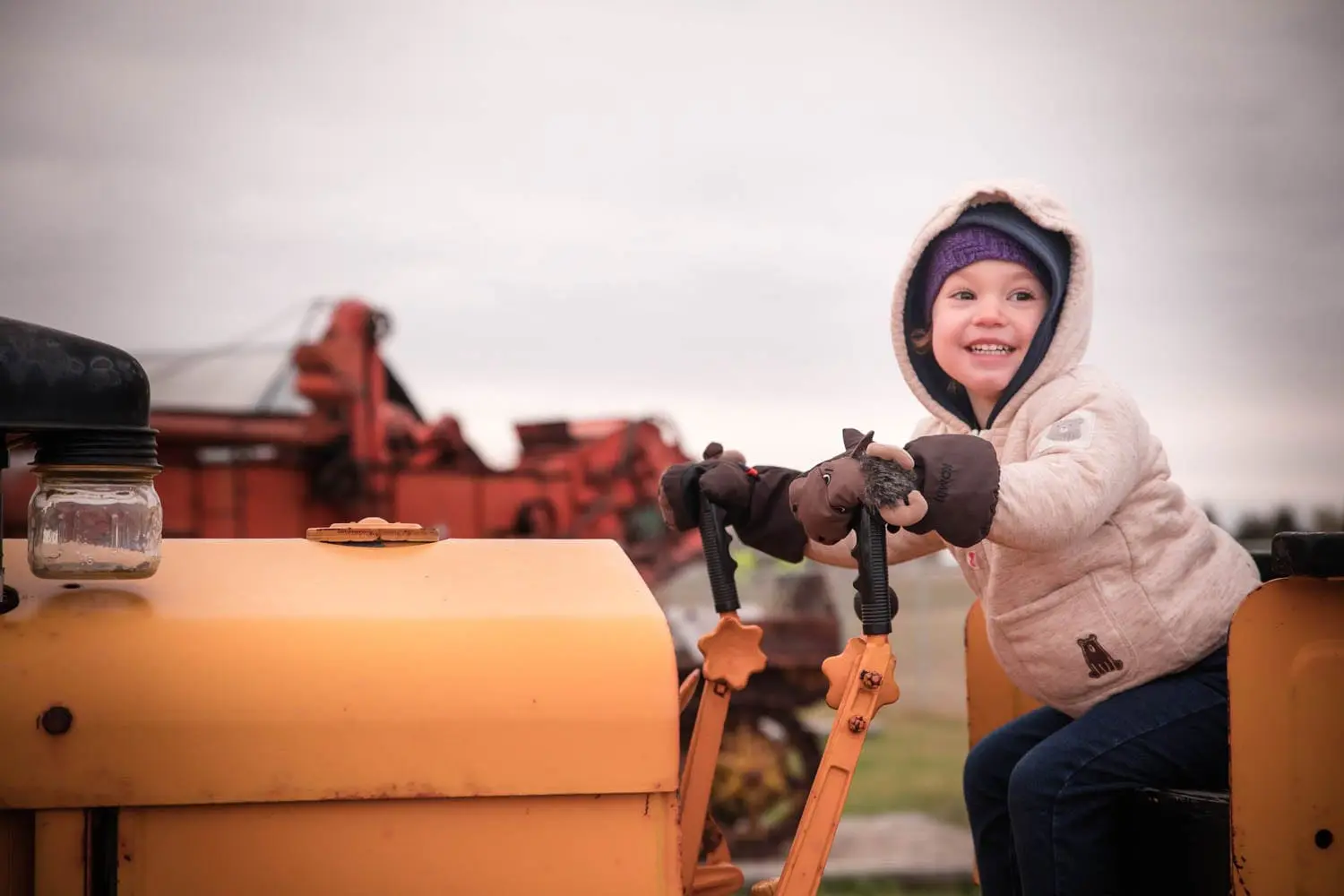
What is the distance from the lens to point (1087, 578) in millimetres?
2086

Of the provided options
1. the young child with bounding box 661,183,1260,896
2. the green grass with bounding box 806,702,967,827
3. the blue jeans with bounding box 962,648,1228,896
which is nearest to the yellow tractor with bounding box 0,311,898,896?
the young child with bounding box 661,183,1260,896

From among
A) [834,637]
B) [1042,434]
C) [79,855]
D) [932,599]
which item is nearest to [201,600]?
[79,855]

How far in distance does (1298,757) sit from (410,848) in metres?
1.14

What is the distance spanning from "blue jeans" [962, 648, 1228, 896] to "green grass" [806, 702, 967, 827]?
165 inches

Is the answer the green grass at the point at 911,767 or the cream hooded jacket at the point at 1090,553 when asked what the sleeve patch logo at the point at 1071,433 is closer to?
the cream hooded jacket at the point at 1090,553

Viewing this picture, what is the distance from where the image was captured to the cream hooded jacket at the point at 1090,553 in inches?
79.8

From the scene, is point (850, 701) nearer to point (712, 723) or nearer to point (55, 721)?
point (712, 723)

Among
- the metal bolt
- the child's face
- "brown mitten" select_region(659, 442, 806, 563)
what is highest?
the child's face

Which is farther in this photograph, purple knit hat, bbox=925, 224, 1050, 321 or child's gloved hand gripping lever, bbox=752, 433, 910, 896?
purple knit hat, bbox=925, 224, 1050, 321

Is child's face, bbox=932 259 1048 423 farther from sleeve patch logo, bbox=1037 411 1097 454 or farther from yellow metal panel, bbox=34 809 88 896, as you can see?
yellow metal panel, bbox=34 809 88 896

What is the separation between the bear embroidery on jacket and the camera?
6.79ft

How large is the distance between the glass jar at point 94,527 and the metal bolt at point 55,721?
0.58ft

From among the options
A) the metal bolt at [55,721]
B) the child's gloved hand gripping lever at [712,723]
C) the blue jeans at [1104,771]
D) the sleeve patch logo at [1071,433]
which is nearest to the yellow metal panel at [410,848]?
the metal bolt at [55,721]

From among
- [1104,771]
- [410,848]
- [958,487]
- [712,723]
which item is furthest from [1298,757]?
[410,848]
